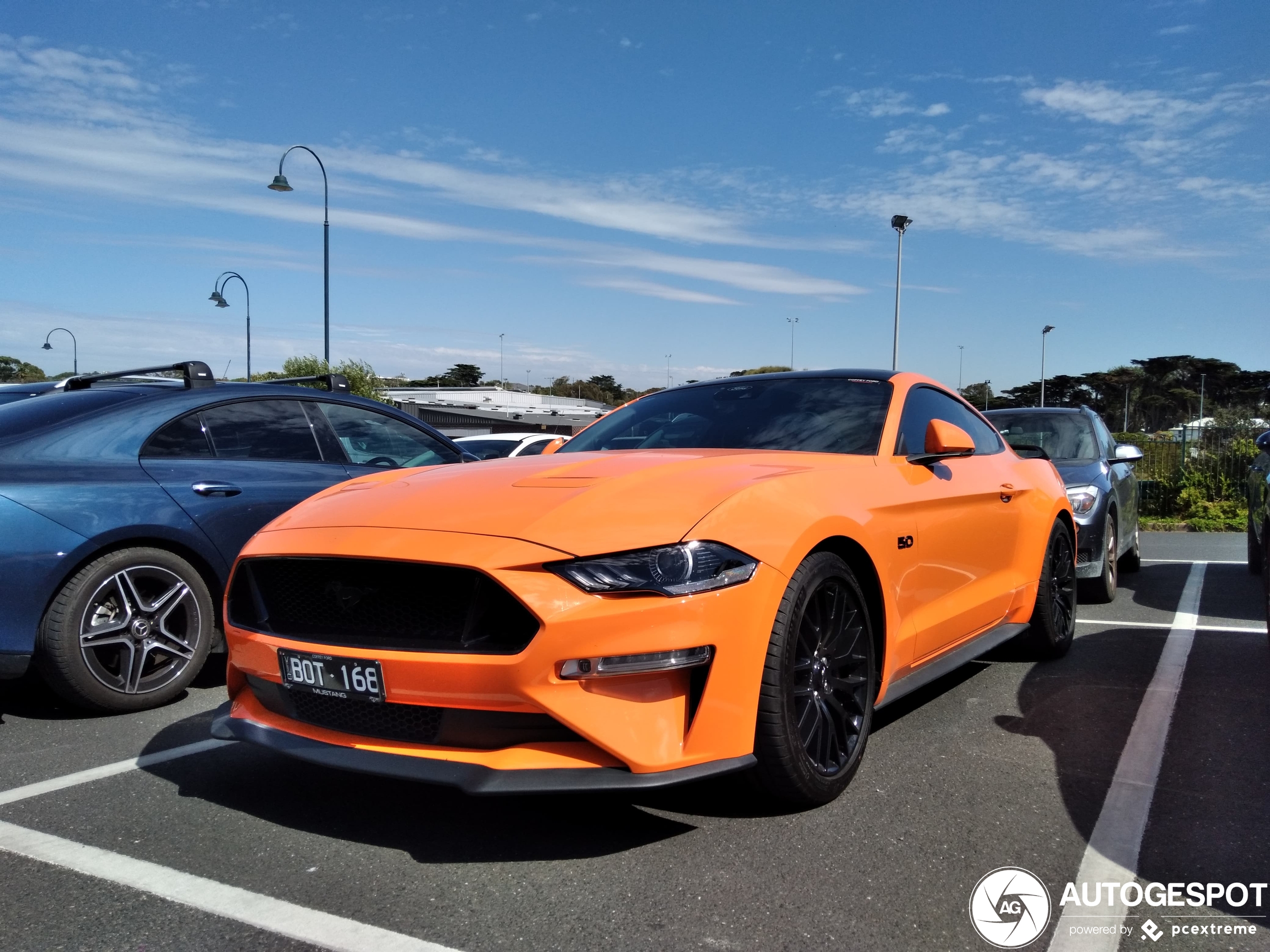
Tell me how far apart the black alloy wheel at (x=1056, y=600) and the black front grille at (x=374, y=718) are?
11.2 ft

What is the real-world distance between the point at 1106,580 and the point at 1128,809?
14.8 ft

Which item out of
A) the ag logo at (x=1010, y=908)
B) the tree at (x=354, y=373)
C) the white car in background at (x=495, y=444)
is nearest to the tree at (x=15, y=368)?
the tree at (x=354, y=373)

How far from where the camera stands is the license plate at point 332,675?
270 cm

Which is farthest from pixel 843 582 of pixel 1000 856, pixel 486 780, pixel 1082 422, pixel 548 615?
pixel 1082 422

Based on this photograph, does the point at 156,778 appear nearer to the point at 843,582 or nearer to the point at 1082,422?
the point at 843,582

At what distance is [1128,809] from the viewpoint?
309 centimetres

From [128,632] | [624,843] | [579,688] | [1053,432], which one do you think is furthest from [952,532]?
[1053,432]

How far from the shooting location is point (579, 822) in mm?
2996

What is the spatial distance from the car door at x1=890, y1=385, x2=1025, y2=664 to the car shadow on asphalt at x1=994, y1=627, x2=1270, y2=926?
1.59ft

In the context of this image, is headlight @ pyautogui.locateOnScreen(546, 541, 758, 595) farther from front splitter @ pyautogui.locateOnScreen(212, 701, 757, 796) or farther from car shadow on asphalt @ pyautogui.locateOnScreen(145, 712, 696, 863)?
car shadow on asphalt @ pyautogui.locateOnScreen(145, 712, 696, 863)

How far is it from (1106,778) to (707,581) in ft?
5.65

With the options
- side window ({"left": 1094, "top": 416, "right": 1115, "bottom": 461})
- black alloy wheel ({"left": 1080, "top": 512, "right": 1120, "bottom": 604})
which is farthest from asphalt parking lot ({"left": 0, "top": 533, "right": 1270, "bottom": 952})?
side window ({"left": 1094, "top": 416, "right": 1115, "bottom": 461})

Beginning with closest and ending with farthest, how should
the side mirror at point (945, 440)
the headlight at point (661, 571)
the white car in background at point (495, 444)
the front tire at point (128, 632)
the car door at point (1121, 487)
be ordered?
the headlight at point (661, 571), the side mirror at point (945, 440), the front tire at point (128, 632), the car door at point (1121, 487), the white car in background at point (495, 444)

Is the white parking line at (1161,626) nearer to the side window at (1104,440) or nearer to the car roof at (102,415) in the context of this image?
the side window at (1104,440)
